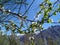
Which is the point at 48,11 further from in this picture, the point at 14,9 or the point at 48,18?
the point at 14,9

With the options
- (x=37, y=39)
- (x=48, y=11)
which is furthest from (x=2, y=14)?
(x=48, y=11)

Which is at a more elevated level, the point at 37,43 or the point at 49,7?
the point at 49,7

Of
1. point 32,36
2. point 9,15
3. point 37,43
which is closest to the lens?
point 32,36

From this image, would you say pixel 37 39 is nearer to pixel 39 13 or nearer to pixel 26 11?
pixel 26 11

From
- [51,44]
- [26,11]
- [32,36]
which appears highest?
[26,11]

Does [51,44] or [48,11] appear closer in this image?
[51,44]

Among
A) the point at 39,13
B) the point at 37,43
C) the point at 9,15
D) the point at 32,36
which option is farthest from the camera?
the point at 39,13

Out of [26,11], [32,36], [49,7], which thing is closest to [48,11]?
[49,7]

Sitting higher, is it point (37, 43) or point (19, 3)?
point (19, 3)

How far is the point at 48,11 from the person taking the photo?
141 inches

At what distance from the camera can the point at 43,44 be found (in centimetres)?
284

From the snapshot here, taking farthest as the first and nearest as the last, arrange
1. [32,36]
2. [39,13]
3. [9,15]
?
[39,13]
[9,15]
[32,36]

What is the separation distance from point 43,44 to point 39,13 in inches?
28.4

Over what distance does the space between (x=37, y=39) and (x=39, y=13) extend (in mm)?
646
